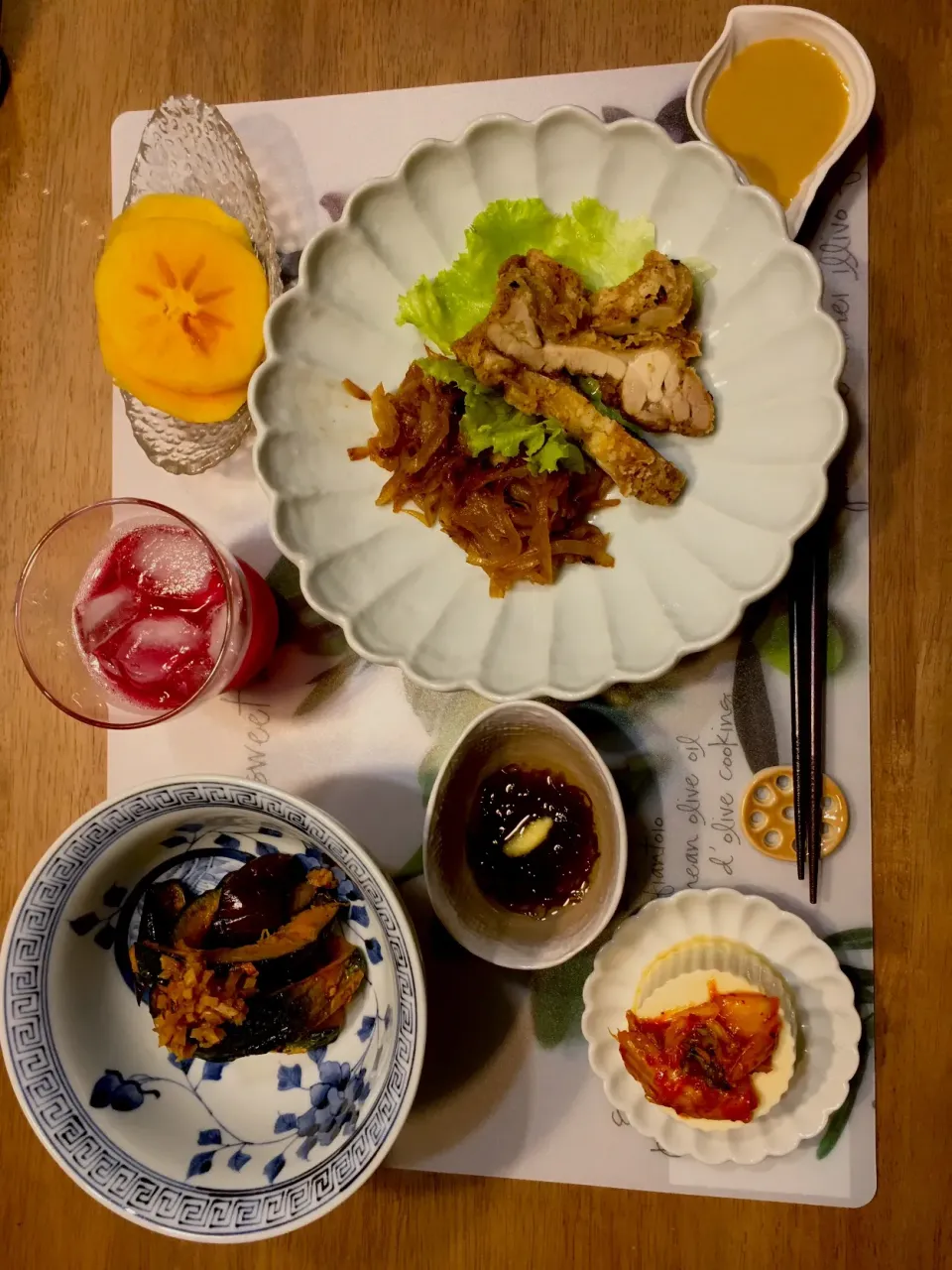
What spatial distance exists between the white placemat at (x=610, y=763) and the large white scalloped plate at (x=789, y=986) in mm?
58

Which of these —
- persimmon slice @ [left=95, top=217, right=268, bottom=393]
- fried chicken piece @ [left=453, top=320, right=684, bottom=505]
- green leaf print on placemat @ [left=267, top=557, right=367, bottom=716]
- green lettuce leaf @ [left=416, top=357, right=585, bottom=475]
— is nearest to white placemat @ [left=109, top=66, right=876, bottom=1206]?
green leaf print on placemat @ [left=267, top=557, right=367, bottom=716]

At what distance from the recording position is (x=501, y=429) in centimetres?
163

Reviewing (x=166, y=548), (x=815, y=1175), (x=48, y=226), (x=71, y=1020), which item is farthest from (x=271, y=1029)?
(x=48, y=226)

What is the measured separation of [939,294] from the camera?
1.64m

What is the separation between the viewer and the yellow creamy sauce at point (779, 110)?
1.62 meters

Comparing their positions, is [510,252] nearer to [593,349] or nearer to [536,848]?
[593,349]

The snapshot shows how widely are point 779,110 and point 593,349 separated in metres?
0.55

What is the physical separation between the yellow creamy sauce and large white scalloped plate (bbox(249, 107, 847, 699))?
181 millimetres

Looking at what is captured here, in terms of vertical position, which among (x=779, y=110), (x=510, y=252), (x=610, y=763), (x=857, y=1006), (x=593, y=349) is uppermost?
(x=779, y=110)

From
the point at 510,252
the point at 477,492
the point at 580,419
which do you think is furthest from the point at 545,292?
the point at 477,492

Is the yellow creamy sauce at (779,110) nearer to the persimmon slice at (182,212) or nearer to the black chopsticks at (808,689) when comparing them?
the black chopsticks at (808,689)

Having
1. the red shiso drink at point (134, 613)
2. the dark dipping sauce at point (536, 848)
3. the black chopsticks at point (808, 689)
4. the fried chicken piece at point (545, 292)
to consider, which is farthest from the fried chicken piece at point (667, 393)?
the red shiso drink at point (134, 613)

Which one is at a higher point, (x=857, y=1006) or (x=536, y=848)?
(x=536, y=848)

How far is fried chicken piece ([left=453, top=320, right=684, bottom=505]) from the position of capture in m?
1.54
